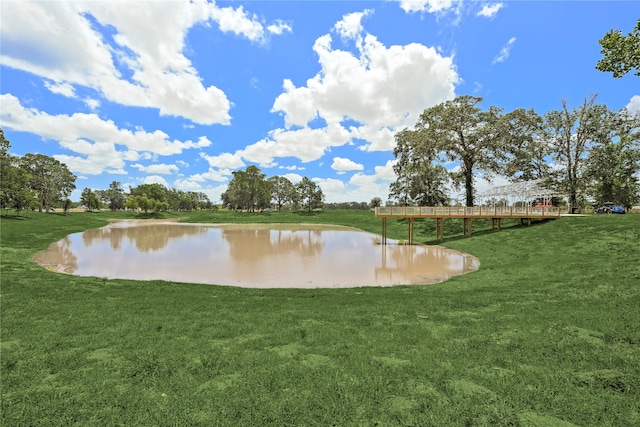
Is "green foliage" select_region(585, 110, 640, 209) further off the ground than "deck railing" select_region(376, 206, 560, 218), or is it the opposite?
"green foliage" select_region(585, 110, 640, 209)

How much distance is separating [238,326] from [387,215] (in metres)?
24.4

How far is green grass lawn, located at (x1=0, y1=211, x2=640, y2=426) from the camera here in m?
3.93

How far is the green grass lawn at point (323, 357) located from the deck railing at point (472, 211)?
730 inches

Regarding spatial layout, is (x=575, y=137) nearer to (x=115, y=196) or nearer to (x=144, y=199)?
(x=144, y=199)

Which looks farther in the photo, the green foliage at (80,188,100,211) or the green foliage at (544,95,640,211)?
the green foliage at (80,188,100,211)

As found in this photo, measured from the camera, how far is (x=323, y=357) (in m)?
5.52

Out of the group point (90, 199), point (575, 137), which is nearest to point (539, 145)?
point (575, 137)

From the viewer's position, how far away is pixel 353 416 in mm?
3893

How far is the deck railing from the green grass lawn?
730 inches

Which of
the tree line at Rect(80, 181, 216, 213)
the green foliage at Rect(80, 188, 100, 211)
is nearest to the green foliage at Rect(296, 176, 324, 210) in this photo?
the tree line at Rect(80, 181, 216, 213)

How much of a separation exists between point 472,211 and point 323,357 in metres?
28.3

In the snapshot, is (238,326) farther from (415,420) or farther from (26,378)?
(415,420)

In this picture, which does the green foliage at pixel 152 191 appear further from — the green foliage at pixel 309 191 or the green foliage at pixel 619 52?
the green foliage at pixel 619 52

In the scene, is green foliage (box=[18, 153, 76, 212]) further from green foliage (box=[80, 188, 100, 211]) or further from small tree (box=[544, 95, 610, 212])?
small tree (box=[544, 95, 610, 212])
